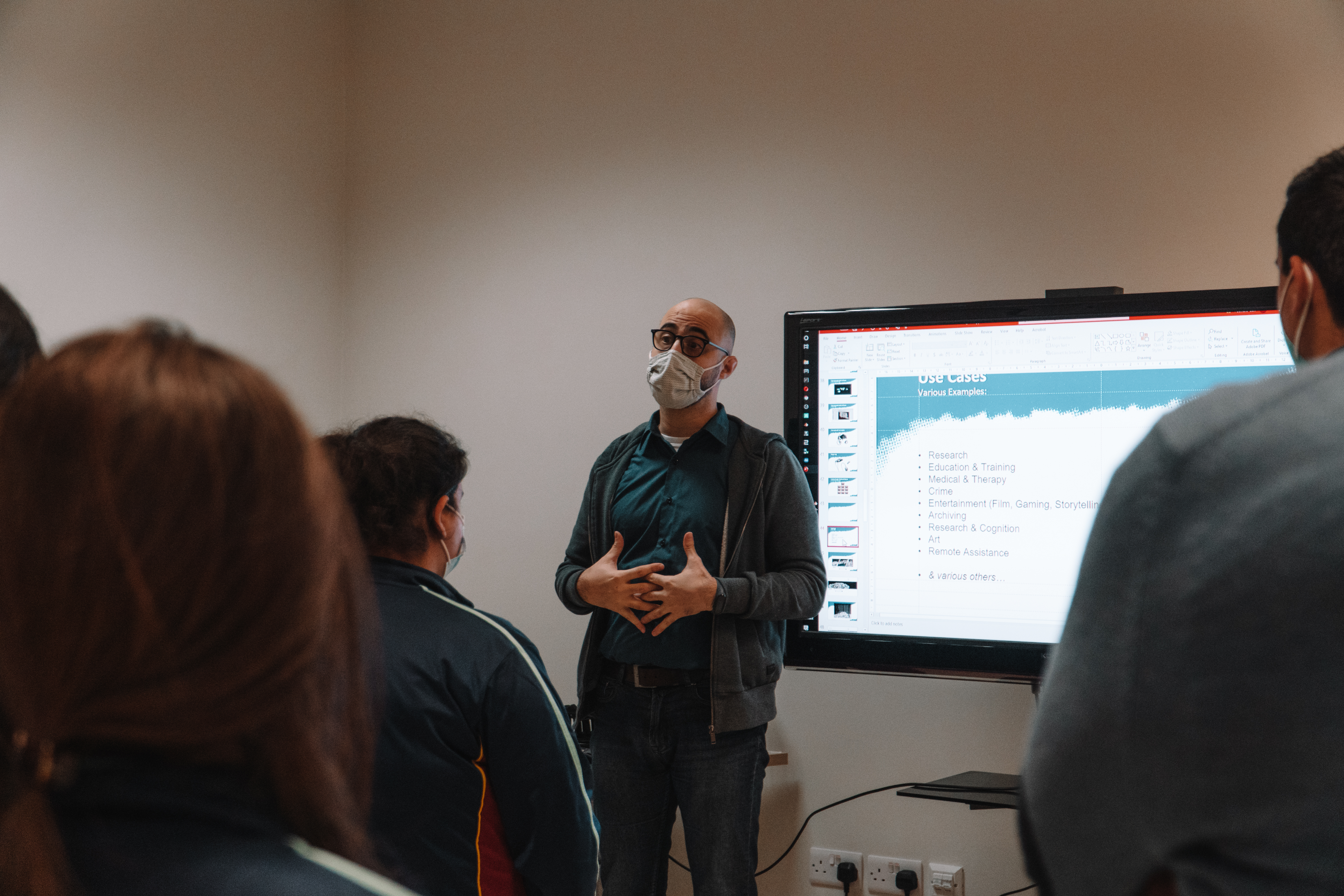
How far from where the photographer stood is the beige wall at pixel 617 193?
2.74 meters

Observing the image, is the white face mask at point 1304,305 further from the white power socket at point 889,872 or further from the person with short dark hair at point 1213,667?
the white power socket at point 889,872

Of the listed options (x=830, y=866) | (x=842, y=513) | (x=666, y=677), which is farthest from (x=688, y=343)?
(x=830, y=866)

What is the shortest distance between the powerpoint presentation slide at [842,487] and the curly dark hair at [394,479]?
3.63ft

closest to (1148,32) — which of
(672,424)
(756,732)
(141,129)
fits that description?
(672,424)

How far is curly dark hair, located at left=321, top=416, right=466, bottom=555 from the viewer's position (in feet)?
5.21

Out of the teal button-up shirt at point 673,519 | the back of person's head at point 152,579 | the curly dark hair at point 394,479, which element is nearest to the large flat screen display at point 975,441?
the teal button-up shirt at point 673,519

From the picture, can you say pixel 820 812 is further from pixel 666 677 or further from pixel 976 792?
pixel 666 677

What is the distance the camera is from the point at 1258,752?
625mm

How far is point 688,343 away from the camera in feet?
8.39

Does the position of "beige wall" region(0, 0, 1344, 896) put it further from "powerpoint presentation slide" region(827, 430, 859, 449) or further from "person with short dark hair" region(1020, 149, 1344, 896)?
"person with short dark hair" region(1020, 149, 1344, 896)

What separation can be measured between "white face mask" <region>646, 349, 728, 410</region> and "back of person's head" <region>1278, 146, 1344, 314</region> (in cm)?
162

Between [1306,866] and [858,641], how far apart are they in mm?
1852

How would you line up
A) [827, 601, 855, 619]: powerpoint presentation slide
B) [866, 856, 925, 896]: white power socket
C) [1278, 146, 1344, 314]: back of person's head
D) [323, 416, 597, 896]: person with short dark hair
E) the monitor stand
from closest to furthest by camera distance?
[1278, 146, 1344, 314]: back of person's head → [323, 416, 597, 896]: person with short dark hair → the monitor stand → [827, 601, 855, 619]: powerpoint presentation slide → [866, 856, 925, 896]: white power socket

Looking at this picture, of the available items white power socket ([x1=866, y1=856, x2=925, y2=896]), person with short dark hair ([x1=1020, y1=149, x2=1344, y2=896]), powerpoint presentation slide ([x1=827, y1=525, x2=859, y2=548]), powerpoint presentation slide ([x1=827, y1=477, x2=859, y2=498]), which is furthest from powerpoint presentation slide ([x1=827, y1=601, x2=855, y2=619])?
person with short dark hair ([x1=1020, y1=149, x2=1344, y2=896])
